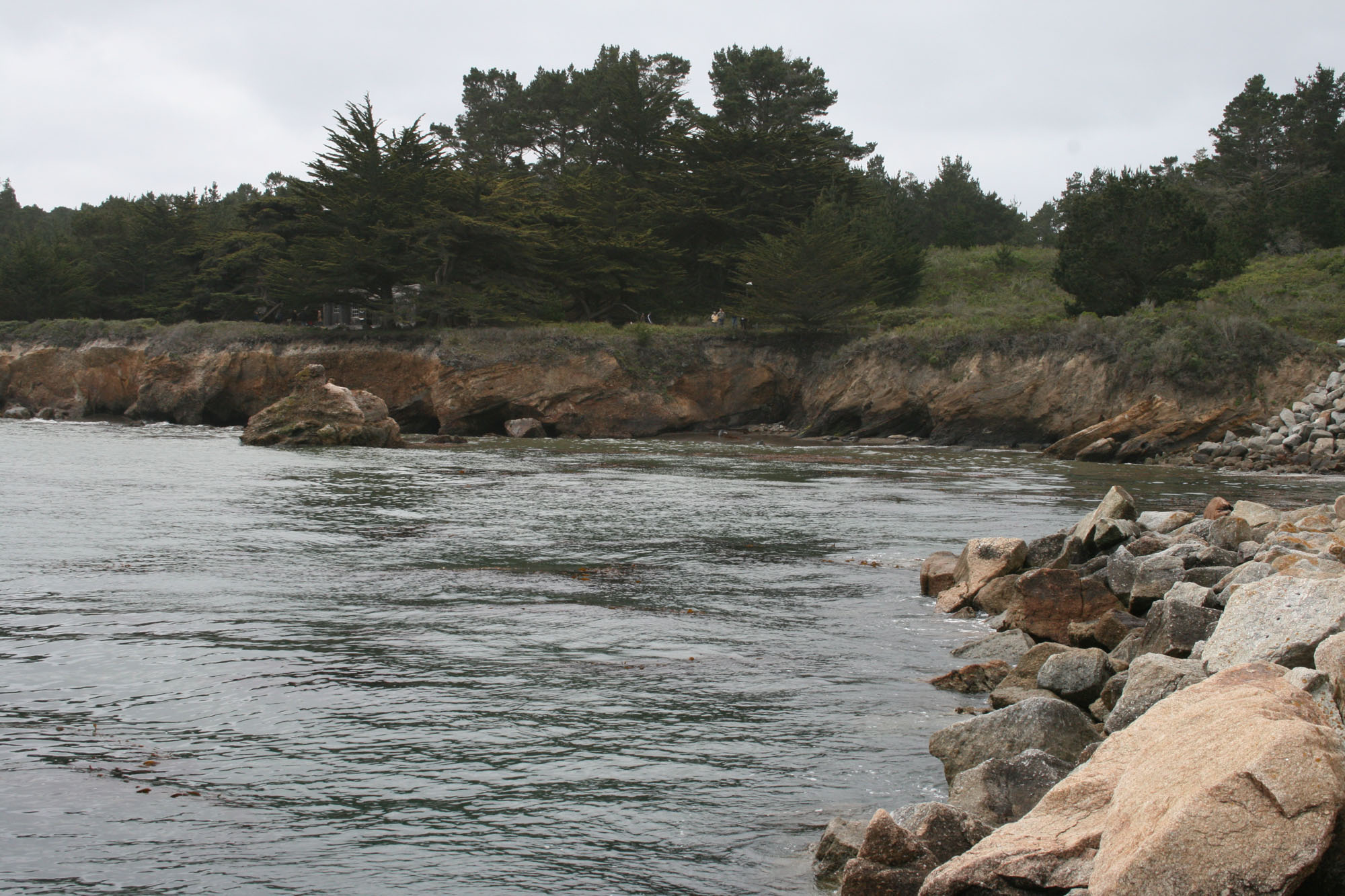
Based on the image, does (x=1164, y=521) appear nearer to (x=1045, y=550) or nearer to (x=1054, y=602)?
(x=1045, y=550)

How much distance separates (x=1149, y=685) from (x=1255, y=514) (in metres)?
8.05

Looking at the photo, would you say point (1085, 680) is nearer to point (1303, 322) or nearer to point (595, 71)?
point (1303, 322)

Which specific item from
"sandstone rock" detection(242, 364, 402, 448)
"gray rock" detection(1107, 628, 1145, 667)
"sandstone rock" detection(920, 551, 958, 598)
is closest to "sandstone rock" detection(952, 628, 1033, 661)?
"gray rock" detection(1107, 628, 1145, 667)

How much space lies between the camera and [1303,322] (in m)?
35.5

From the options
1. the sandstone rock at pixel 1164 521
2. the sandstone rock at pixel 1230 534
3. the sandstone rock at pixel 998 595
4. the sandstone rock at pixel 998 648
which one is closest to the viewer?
the sandstone rock at pixel 998 648

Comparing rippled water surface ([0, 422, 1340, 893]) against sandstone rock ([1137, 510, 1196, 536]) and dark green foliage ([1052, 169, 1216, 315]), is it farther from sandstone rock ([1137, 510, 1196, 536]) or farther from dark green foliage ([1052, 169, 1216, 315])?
dark green foliage ([1052, 169, 1216, 315])

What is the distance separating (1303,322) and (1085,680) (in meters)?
34.7

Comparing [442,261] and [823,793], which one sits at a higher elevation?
[442,261]

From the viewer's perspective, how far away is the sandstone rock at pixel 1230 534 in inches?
455

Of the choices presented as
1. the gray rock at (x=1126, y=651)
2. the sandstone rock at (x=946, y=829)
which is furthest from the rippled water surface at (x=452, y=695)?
the gray rock at (x=1126, y=651)

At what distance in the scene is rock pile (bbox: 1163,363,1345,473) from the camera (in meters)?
27.6

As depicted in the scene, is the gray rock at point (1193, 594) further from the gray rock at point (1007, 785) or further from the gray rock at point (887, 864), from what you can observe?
the gray rock at point (887, 864)

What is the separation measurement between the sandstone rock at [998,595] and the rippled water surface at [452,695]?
2.13 ft

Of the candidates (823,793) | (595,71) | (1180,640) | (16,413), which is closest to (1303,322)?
(1180,640)
